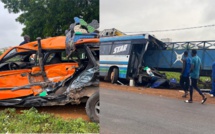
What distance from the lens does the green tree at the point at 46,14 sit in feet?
32.8

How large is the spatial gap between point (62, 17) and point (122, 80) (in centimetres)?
425

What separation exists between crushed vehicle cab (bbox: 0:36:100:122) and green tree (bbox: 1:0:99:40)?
5.14 metres

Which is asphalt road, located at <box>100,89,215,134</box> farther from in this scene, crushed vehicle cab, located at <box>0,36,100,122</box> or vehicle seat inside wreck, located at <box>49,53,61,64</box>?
vehicle seat inside wreck, located at <box>49,53,61,64</box>

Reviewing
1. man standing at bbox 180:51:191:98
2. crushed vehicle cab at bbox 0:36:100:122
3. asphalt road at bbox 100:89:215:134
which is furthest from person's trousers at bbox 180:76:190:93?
crushed vehicle cab at bbox 0:36:100:122

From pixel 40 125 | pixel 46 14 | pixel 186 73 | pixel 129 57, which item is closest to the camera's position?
pixel 40 125

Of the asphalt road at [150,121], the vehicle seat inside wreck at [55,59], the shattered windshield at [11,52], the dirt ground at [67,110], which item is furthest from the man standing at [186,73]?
the shattered windshield at [11,52]

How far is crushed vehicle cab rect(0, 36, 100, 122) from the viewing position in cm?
375

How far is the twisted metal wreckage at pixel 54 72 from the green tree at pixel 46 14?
5.14 meters

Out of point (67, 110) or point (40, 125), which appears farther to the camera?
point (67, 110)

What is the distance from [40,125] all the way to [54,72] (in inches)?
47.9

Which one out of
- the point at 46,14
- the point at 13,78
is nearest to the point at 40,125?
the point at 13,78

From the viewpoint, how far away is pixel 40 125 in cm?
314

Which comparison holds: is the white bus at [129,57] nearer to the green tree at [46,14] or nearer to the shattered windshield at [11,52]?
the green tree at [46,14]

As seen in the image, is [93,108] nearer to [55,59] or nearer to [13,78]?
Answer: [55,59]
